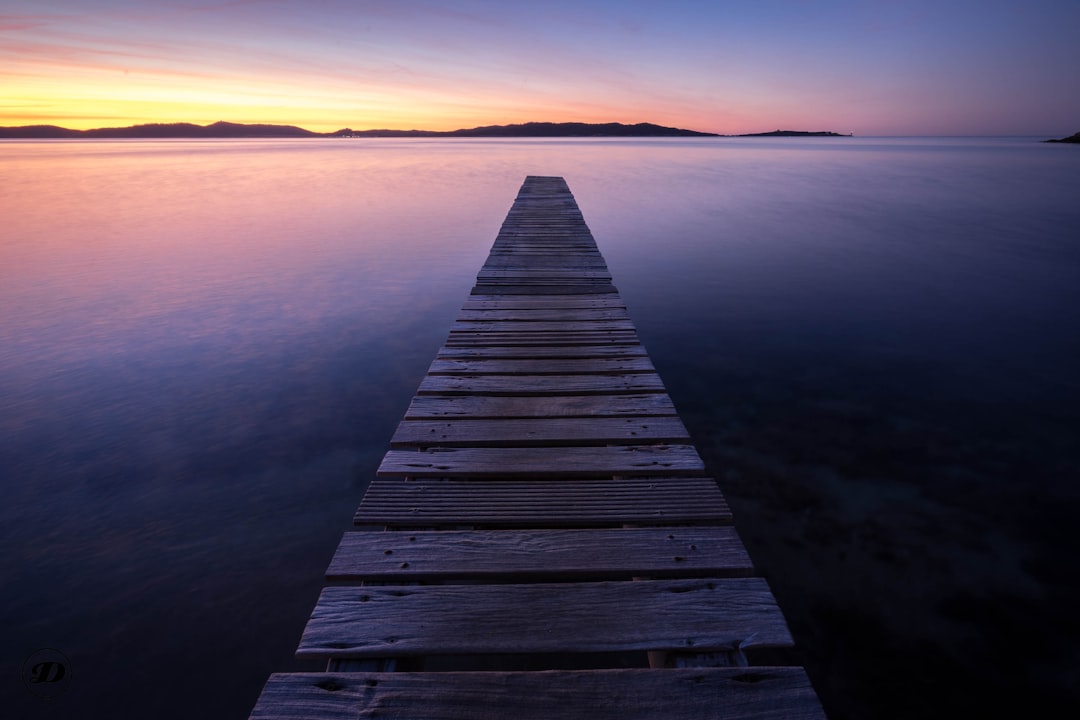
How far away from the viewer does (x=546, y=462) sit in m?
3.10

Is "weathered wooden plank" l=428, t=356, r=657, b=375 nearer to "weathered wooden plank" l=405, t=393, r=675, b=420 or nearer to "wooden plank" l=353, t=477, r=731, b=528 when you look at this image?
"weathered wooden plank" l=405, t=393, r=675, b=420

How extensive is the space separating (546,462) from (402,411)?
329 cm

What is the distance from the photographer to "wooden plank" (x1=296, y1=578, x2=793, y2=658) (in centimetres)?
194

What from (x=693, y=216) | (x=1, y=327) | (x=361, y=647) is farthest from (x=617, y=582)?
(x=693, y=216)

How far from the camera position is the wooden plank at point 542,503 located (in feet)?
8.47

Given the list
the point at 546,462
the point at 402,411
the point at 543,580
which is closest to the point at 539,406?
the point at 546,462

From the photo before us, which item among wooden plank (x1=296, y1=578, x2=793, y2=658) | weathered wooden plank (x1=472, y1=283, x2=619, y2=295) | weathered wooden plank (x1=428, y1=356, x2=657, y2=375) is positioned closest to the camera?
wooden plank (x1=296, y1=578, x2=793, y2=658)

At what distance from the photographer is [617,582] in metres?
2.18

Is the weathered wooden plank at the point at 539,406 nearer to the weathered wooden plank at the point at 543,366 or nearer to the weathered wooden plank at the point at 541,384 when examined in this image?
the weathered wooden plank at the point at 541,384

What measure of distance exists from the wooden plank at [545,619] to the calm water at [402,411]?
4.65ft

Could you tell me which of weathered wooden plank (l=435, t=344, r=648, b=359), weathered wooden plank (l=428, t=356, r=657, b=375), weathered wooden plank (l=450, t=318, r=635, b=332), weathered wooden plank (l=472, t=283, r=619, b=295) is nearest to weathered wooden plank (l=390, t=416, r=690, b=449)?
weathered wooden plank (l=428, t=356, r=657, b=375)

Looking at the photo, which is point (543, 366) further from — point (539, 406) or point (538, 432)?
point (538, 432)

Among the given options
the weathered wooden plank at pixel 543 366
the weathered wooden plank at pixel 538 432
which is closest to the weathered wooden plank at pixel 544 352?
the weathered wooden plank at pixel 543 366

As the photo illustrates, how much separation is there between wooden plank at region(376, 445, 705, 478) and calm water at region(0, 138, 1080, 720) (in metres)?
1.27
